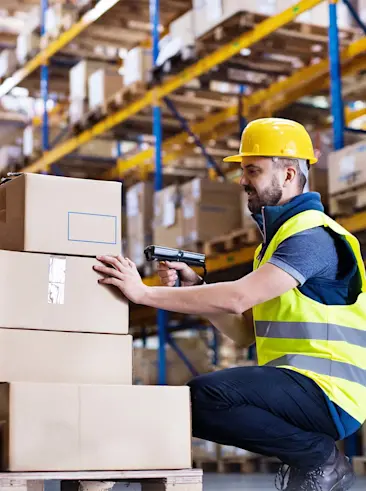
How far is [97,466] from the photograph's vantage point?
2.95m

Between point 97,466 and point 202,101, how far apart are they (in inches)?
281

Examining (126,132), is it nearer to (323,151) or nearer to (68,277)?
(323,151)

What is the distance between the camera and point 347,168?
6.50m

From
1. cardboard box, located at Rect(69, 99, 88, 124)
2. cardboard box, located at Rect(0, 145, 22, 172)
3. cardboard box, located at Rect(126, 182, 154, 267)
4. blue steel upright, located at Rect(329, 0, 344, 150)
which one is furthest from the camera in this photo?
cardboard box, located at Rect(0, 145, 22, 172)

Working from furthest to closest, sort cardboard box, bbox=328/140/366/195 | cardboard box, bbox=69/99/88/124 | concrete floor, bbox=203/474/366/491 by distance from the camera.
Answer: cardboard box, bbox=69/99/88/124 < cardboard box, bbox=328/140/366/195 < concrete floor, bbox=203/474/366/491

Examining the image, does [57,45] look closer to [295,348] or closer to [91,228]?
[91,228]

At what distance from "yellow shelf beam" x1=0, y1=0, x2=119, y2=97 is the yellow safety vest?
24.1 feet

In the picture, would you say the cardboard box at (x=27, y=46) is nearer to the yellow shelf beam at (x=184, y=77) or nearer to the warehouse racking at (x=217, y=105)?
the warehouse racking at (x=217, y=105)

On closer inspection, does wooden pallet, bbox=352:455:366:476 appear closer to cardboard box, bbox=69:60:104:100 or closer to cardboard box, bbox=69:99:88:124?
cardboard box, bbox=69:99:88:124

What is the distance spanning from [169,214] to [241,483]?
10.3 feet

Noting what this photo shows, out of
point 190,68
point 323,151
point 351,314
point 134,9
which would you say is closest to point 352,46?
point 323,151

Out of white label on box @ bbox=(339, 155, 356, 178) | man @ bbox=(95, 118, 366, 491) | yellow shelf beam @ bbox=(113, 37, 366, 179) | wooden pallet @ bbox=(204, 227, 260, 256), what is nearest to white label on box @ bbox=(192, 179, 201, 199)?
wooden pallet @ bbox=(204, 227, 260, 256)

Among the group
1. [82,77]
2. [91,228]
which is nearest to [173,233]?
[82,77]

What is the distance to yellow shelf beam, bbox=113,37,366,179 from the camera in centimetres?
780
